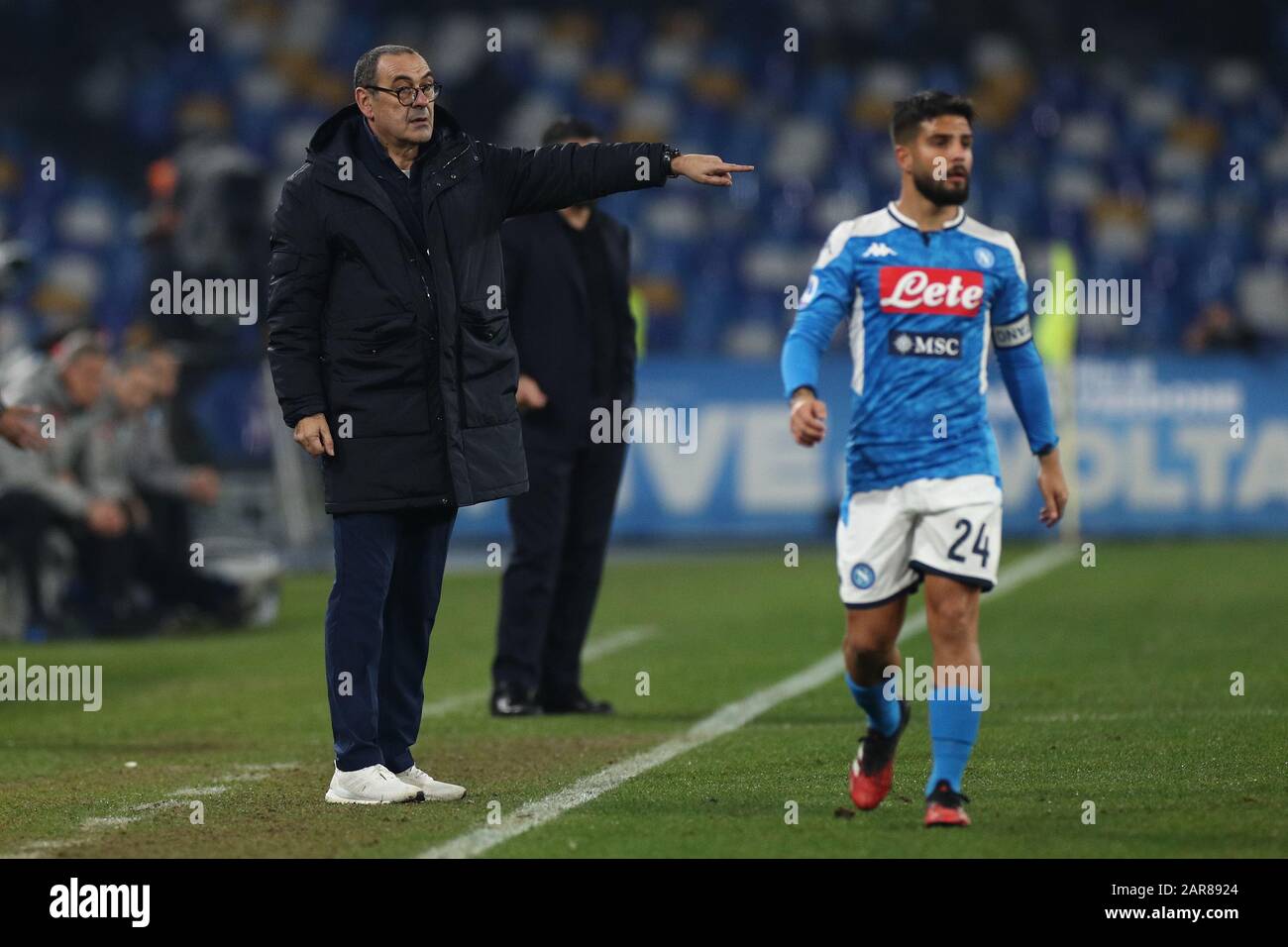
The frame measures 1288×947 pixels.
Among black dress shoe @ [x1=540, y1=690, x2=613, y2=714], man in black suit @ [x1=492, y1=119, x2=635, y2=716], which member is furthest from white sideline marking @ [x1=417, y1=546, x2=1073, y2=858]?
man in black suit @ [x1=492, y1=119, x2=635, y2=716]

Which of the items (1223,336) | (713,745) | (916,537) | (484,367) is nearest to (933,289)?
(916,537)

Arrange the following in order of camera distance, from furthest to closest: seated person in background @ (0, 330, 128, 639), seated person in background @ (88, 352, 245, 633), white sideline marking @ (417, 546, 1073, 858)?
seated person in background @ (88, 352, 245, 633), seated person in background @ (0, 330, 128, 639), white sideline marking @ (417, 546, 1073, 858)

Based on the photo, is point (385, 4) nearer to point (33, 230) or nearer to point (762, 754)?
point (33, 230)

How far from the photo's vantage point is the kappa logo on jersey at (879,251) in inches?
252

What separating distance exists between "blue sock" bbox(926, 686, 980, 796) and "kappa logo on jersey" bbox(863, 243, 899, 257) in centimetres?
124

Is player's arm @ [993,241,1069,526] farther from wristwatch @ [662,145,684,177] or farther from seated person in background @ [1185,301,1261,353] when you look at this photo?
seated person in background @ [1185,301,1261,353]

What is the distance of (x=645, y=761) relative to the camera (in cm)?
779

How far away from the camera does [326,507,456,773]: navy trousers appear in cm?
680

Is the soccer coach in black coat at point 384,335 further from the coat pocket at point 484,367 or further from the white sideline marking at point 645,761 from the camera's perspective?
the white sideline marking at point 645,761

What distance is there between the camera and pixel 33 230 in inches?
997

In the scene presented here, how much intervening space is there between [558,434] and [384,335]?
288 cm

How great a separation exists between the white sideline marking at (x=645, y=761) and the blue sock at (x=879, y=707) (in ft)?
2.92

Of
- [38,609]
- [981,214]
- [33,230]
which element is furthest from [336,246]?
[33,230]

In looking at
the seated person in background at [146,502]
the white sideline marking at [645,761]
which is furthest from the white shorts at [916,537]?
the seated person in background at [146,502]
